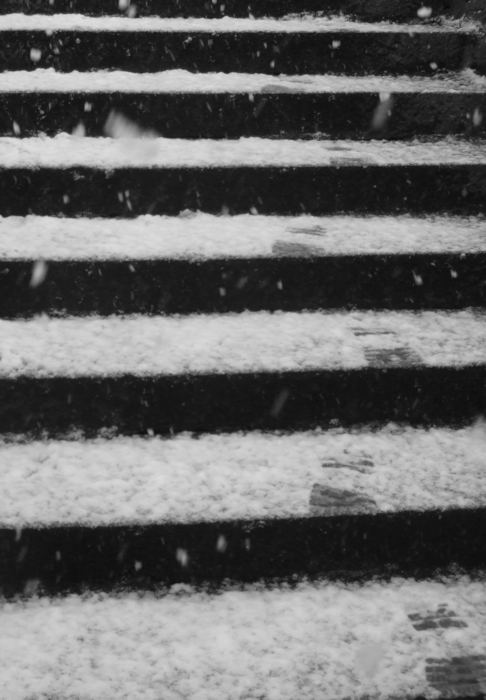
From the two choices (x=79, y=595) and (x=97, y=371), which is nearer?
(x=79, y=595)

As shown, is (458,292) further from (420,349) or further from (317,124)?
(317,124)

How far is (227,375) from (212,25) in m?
1.52

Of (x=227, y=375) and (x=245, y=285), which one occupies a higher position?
(x=245, y=285)

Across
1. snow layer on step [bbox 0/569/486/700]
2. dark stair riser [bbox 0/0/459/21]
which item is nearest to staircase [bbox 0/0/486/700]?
snow layer on step [bbox 0/569/486/700]

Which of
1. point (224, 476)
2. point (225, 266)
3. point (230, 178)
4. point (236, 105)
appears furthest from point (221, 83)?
point (224, 476)

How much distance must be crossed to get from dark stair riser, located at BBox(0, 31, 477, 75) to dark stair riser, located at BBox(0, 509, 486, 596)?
5.56ft

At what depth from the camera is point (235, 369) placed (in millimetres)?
1477

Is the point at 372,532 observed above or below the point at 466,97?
below

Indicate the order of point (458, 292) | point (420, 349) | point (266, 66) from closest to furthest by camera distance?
point (420, 349) < point (458, 292) < point (266, 66)

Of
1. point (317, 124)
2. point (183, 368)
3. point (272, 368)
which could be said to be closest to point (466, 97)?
point (317, 124)

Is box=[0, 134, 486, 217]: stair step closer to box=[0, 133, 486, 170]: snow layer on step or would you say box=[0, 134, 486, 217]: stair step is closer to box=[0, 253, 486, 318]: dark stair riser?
box=[0, 133, 486, 170]: snow layer on step

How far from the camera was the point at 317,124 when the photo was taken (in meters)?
2.11

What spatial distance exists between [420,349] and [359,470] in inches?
15.1

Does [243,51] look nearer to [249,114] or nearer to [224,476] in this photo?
[249,114]
